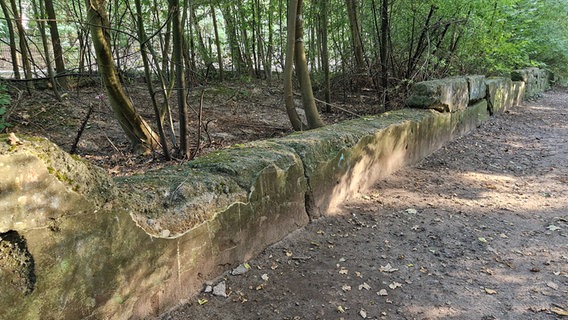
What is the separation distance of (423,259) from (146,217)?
6.66 feet

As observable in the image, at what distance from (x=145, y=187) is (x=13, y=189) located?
76 cm

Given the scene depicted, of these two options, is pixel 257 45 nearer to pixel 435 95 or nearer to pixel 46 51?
pixel 46 51

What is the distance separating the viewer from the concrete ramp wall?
1510 millimetres

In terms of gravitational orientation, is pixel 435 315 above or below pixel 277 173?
below

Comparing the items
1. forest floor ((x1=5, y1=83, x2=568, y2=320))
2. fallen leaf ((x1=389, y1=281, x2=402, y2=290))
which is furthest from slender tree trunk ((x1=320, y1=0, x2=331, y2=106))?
fallen leaf ((x1=389, y1=281, x2=402, y2=290))

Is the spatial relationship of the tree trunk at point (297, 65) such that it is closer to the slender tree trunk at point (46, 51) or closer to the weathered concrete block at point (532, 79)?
the slender tree trunk at point (46, 51)

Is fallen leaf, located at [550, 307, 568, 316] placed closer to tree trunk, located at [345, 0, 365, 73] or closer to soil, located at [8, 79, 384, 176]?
soil, located at [8, 79, 384, 176]

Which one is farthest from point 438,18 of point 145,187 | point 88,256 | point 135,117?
point 88,256

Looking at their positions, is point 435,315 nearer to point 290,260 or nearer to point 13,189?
point 290,260

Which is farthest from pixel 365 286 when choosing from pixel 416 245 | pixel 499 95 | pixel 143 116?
→ pixel 499 95

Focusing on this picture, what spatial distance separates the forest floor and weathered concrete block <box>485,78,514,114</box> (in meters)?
2.25

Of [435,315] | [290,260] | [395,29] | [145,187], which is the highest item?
[395,29]

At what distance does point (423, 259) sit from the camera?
2932 millimetres

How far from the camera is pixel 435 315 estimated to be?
7.53 feet
